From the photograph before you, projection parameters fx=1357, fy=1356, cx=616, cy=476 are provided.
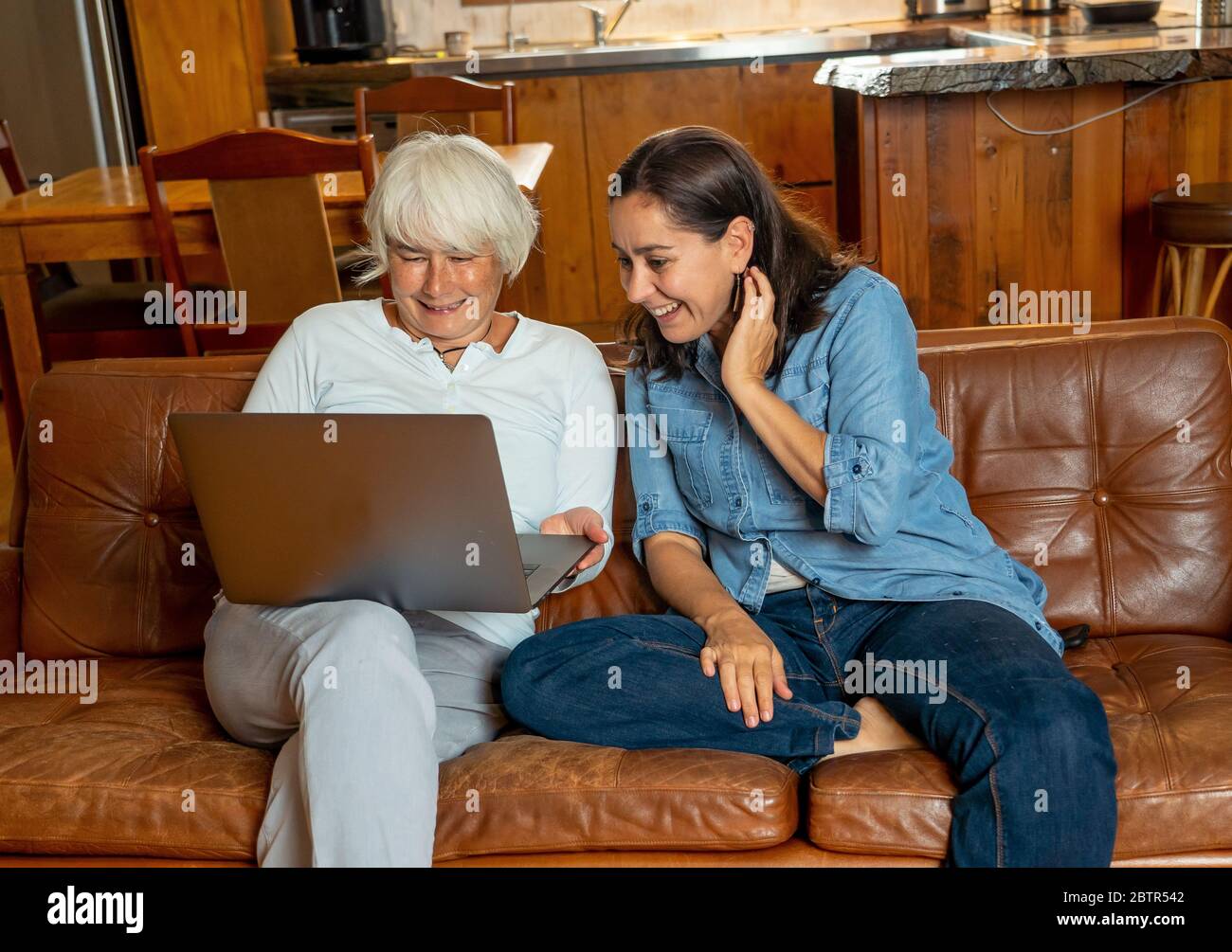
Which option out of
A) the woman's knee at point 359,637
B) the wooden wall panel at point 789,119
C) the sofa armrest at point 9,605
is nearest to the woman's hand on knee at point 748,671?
the woman's knee at point 359,637

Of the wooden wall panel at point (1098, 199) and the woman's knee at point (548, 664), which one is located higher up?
the wooden wall panel at point (1098, 199)

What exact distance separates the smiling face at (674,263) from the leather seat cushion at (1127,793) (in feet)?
1.94

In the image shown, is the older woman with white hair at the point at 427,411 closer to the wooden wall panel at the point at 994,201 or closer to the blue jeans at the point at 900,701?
the blue jeans at the point at 900,701

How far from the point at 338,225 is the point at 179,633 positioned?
4.70ft

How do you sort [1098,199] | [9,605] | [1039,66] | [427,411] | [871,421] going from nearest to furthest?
1. [871,421]
2. [427,411]
3. [9,605]
4. [1039,66]
5. [1098,199]

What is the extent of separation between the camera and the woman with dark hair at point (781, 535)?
5.31ft

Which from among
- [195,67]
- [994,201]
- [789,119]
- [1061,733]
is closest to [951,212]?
[994,201]

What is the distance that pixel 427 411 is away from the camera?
6.20 feet

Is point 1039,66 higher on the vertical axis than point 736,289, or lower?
higher

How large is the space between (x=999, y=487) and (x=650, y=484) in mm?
513

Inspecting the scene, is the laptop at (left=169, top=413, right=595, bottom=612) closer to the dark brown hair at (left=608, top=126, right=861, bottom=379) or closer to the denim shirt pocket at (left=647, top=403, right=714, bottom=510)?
the denim shirt pocket at (left=647, top=403, right=714, bottom=510)

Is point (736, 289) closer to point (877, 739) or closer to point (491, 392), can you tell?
point (491, 392)

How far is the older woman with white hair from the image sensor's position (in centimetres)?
154

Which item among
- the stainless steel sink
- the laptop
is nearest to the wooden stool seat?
the stainless steel sink
